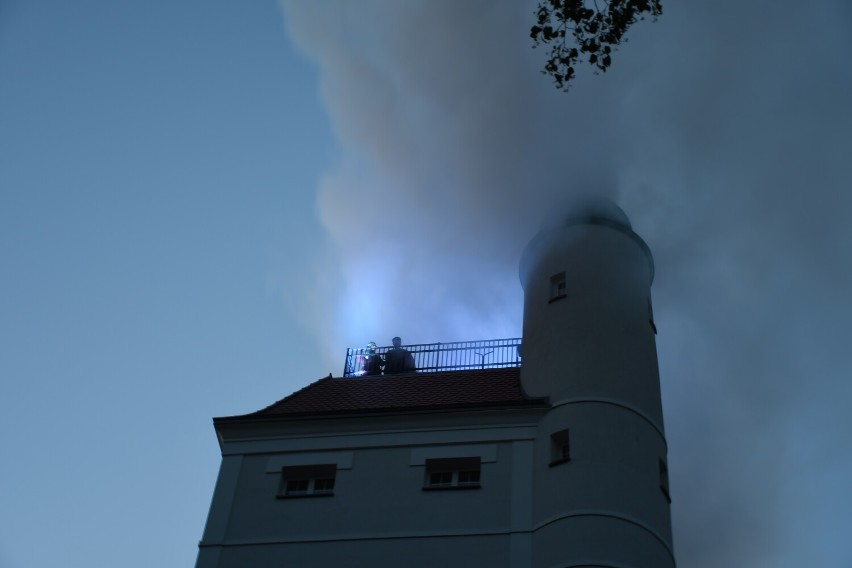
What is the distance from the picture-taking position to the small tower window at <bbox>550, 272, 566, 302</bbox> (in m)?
32.8

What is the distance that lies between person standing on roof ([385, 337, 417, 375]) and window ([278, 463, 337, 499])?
627cm

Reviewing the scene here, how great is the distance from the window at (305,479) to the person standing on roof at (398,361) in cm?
627

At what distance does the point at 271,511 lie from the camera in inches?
1177

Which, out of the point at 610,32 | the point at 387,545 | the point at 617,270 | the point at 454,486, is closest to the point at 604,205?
the point at 617,270

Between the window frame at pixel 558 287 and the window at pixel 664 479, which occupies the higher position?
the window frame at pixel 558 287

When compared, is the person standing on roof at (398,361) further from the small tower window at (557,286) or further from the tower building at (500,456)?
the small tower window at (557,286)

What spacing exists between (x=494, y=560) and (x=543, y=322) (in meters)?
8.07

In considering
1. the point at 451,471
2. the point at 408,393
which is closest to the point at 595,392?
the point at 451,471

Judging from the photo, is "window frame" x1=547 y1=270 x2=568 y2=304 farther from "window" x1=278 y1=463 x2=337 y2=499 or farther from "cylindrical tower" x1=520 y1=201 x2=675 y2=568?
"window" x1=278 y1=463 x2=337 y2=499

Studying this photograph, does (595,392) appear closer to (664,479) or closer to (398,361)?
(664,479)

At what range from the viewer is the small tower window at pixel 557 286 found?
108 feet

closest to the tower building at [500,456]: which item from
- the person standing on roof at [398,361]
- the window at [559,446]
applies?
the window at [559,446]

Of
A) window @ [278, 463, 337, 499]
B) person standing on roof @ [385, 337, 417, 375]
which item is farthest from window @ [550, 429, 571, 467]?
person standing on roof @ [385, 337, 417, 375]

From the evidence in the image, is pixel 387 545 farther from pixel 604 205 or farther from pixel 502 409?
pixel 604 205
